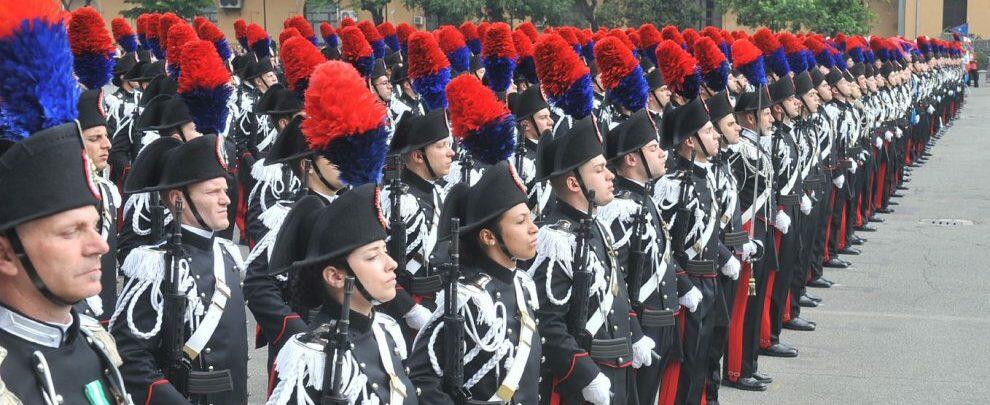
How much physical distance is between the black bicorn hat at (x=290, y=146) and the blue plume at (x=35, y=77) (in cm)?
300

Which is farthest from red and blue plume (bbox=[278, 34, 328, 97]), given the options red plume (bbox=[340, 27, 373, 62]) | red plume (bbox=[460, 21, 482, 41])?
red plume (bbox=[460, 21, 482, 41])

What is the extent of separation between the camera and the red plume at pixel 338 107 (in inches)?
147

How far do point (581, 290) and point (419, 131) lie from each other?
1.79m

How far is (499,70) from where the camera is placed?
10516mm

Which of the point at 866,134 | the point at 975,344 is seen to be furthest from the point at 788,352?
the point at 866,134

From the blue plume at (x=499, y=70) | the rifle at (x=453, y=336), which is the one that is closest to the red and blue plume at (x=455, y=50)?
the blue plume at (x=499, y=70)

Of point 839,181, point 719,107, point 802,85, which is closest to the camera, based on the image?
point 719,107

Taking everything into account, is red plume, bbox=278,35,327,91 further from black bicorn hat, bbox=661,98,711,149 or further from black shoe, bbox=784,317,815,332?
black shoe, bbox=784,317,815,332

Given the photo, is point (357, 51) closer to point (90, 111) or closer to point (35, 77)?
point (90, 111)

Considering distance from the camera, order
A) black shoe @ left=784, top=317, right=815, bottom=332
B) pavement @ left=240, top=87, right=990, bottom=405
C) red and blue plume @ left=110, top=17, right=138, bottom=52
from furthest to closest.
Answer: red and blue plume @ left=110, top=17, right=138, bottom=52, black shoe @ left=784, top=317, right=815, bottom=332, pavement @ left=240, top=87, right=990, bottom=405

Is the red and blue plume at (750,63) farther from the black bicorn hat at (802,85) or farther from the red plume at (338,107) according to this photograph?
the red plume at (338,107)

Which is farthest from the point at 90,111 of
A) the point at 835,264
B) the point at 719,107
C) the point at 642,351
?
the point at 835,264

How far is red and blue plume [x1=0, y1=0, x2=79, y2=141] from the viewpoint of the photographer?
273 centimetres

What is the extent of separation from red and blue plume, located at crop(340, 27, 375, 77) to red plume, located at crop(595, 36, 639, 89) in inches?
160
